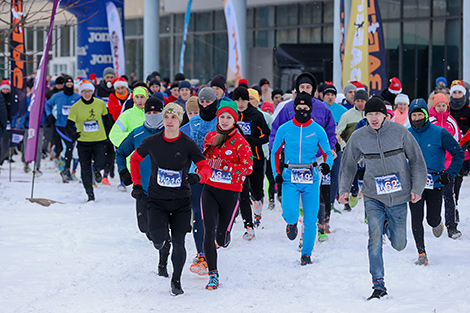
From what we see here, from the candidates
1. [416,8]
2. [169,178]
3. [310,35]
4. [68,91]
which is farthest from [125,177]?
[310,35]

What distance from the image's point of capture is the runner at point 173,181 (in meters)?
6.58

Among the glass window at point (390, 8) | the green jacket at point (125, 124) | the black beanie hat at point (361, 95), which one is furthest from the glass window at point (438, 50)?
the green jacket at point (125, 124)

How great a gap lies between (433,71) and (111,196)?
15183 millimetres

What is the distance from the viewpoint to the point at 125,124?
963 cm

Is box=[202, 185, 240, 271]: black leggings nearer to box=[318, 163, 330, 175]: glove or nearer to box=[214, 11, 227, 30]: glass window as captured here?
box=[318, 163, 330, 175]: glove

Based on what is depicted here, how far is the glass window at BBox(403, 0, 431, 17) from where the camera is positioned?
25.1 m

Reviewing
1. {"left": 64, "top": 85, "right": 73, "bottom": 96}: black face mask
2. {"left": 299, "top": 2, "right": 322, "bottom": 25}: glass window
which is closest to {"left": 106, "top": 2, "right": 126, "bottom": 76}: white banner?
{"left": 64, "top": 85, "right": 73, "bottom": 96}: black face mask

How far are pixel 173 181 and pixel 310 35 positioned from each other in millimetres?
23661

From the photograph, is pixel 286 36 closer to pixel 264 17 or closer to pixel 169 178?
pixel 264 17

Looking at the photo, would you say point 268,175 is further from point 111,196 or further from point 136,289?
point 136,289

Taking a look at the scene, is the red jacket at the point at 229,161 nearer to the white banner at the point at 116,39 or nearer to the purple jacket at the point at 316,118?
the purple jacket at the point at 316,118

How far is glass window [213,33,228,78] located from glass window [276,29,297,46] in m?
3.14

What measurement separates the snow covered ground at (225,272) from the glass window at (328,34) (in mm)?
18385

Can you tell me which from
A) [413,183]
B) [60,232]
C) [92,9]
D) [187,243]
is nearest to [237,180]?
[413,183]
